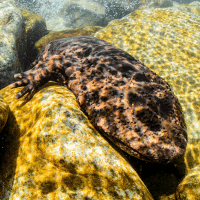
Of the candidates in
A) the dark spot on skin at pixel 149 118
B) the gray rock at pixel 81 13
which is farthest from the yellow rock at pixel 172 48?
the gray rock at pixel 81 13

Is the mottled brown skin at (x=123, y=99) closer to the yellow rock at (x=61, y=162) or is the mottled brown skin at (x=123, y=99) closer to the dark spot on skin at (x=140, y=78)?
the dark spot on skin at (x=140, y=78)

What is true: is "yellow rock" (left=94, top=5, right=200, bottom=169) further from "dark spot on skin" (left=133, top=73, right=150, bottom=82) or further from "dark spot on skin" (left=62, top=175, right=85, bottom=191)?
"dark spot on skin" (left=62, top=175, right=85, bottom=191)

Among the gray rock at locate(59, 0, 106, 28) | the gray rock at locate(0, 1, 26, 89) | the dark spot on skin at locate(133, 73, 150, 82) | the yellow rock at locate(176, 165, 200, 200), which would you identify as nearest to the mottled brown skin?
the dark spot on skin at locate(133, 73, 150, 82)

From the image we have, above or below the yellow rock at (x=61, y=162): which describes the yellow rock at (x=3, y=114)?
above

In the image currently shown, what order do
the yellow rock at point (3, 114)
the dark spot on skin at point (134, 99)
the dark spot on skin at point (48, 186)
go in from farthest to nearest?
1. the dark spot on skin at point (134, 99)
2. the yellow rock at point (3, 114)
3. the dark spot on skin at point (48, 186)

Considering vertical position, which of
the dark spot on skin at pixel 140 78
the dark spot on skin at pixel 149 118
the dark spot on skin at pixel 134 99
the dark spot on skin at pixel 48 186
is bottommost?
the dark spot on skin at pixel 48 186

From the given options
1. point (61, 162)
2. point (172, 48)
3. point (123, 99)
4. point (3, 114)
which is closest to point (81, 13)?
point (172, 48)
